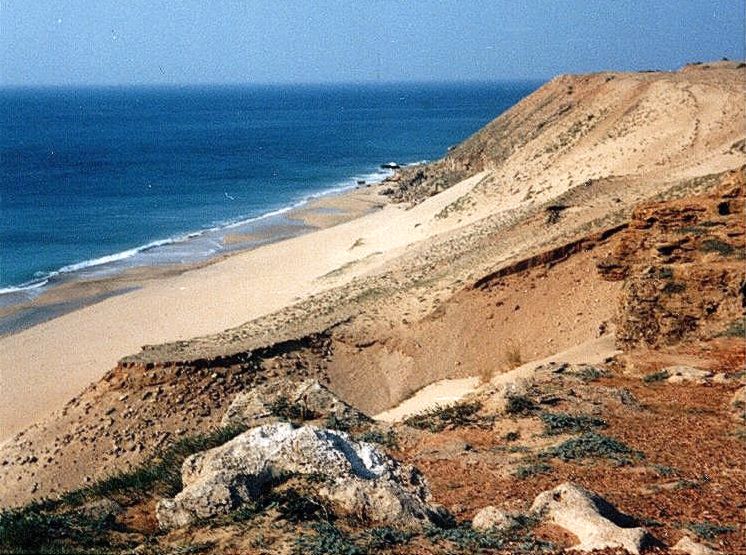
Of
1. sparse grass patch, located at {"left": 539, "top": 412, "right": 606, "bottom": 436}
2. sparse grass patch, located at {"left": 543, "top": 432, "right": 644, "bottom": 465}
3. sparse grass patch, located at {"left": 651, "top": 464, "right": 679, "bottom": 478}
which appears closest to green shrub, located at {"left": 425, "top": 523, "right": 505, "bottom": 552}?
sparse grass patch, located at {"left": 543, "top": 432, "right": 644, "bottom": 465}

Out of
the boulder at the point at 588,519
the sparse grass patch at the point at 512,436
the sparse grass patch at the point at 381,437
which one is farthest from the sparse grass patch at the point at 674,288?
the boulder at the point at 588,519

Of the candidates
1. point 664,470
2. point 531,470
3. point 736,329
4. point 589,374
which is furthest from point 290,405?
point 736,329

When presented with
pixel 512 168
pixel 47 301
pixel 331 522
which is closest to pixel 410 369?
pixel 331 522

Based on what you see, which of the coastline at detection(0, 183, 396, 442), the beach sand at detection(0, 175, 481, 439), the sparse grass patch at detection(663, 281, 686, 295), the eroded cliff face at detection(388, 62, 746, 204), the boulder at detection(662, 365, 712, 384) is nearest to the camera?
the boulder at detection(662, 365, 712, 384)

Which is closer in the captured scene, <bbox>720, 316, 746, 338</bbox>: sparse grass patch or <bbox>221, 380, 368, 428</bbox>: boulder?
<bbox>221, 380, 368, 428</bbox>: boulder

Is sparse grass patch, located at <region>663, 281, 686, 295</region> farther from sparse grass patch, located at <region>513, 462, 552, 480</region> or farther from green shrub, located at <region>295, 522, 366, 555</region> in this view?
green shrub, located at <region>295, 522, 366, 555</region>

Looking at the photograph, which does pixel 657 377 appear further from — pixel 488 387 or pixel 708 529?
pixel 708 529
